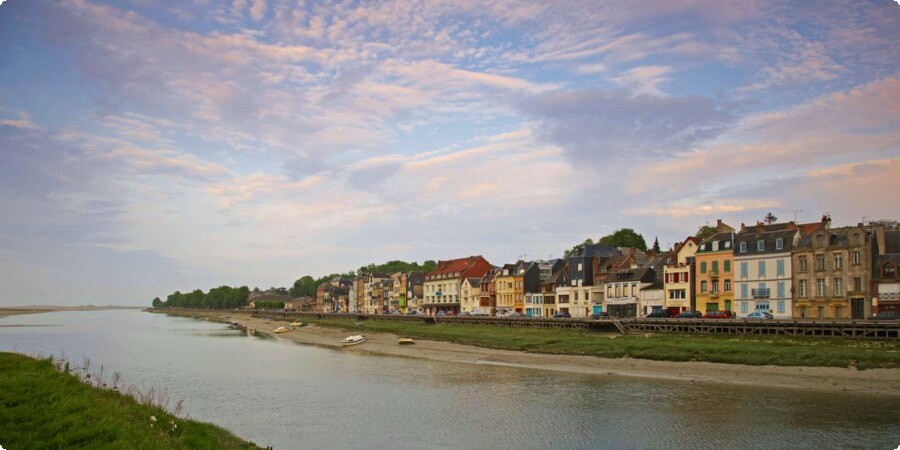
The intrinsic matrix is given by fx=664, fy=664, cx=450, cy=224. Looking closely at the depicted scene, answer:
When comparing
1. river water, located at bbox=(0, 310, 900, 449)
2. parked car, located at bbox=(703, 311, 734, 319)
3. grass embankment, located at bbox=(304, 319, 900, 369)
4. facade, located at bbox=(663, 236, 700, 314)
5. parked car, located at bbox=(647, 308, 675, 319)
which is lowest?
Result: river water, located at bbox=(0, 310, 900, 449)

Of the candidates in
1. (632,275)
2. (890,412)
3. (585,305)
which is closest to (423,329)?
(585,305)

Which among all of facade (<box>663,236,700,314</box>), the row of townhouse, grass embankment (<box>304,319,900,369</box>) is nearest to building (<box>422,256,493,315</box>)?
the row of townhouse

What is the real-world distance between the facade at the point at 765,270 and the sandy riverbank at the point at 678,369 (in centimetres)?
2298

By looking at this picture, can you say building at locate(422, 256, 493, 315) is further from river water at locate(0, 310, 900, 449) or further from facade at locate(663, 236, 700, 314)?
river water at locate(0, 310, 900, 449)

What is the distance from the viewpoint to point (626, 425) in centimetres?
2989

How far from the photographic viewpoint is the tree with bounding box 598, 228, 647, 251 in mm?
118262

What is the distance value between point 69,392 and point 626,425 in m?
22.5

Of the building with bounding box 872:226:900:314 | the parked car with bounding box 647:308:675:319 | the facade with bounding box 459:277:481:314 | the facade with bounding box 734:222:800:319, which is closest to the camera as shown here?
the building with bounding box 872:226:900:314

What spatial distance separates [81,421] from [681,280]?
67695mm

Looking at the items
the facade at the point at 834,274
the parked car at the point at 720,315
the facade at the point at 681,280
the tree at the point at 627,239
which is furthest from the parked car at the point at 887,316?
the tree at the point at 627,239

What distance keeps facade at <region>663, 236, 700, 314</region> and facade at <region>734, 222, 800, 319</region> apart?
20.3 ft

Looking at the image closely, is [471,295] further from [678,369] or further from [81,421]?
[81,421]

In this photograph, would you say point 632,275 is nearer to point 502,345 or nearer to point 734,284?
point 734,284

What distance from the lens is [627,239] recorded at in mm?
118500
